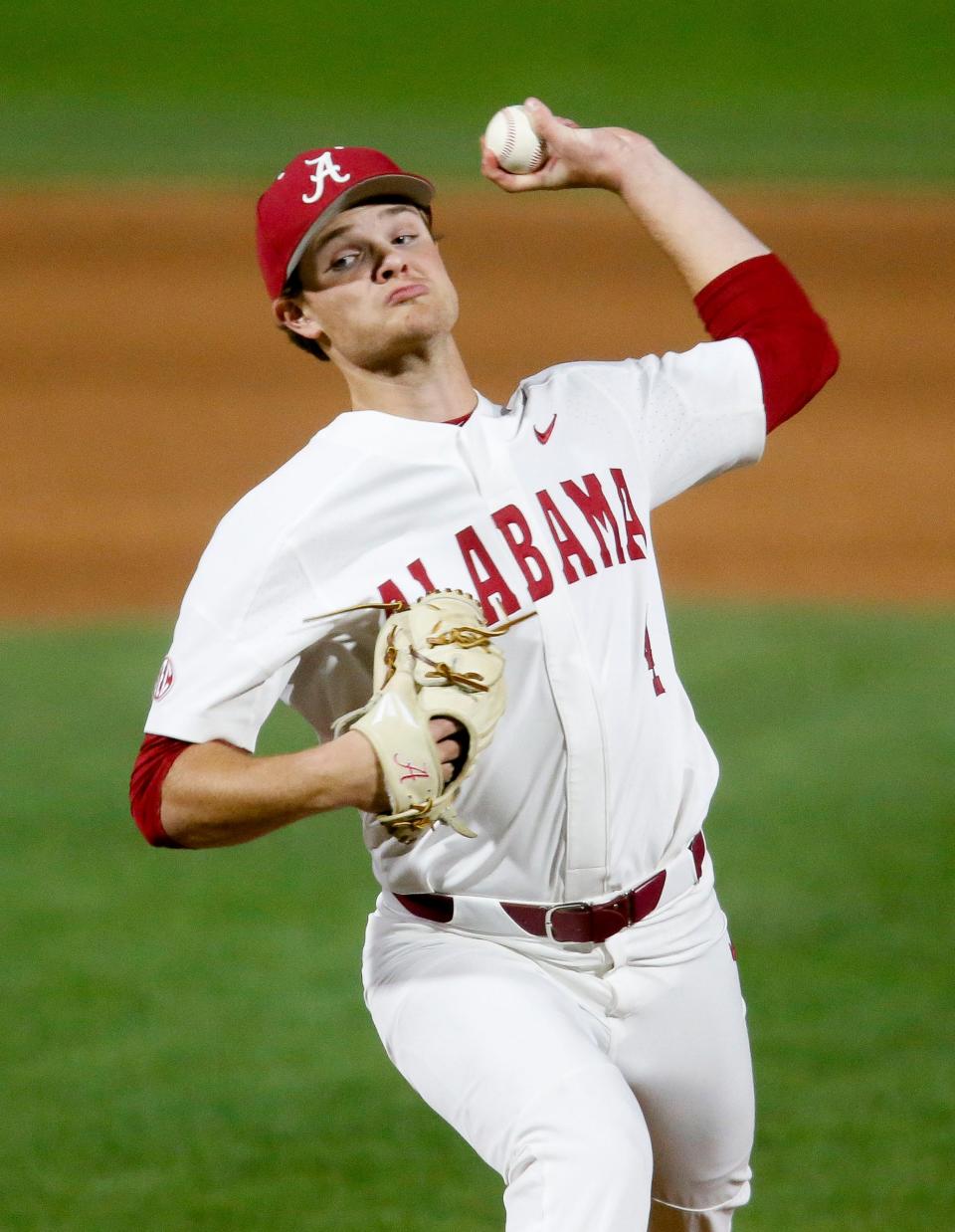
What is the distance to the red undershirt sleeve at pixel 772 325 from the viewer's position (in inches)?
140

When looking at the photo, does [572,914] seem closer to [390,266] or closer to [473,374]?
[390,266]

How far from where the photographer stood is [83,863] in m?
6.42

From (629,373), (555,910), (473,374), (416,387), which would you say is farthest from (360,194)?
(473,374)

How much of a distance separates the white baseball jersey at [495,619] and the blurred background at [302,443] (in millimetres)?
1582

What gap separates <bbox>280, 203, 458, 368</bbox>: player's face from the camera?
3.20 metres

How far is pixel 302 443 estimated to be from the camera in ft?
35.2

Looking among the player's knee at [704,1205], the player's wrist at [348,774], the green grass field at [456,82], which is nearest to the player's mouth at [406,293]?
the player's wrist at [348,774]

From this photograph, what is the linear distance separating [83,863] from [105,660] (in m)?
2.03

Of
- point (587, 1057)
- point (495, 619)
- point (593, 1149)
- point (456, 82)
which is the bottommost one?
point (593, 1149)

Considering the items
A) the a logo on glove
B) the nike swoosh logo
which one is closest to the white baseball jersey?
the nike swoosh logo

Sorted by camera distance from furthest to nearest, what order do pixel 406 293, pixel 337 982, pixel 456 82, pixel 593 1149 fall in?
pixel 456 82 → pixel 337 982 → pixel 406 293 → pixel 593 1149

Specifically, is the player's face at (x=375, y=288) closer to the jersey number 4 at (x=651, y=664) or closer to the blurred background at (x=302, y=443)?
the jersey number 4 at (x=651, y=664)

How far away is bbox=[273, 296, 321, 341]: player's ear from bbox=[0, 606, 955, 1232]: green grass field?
223 centimetres

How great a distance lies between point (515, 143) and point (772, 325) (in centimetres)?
62
